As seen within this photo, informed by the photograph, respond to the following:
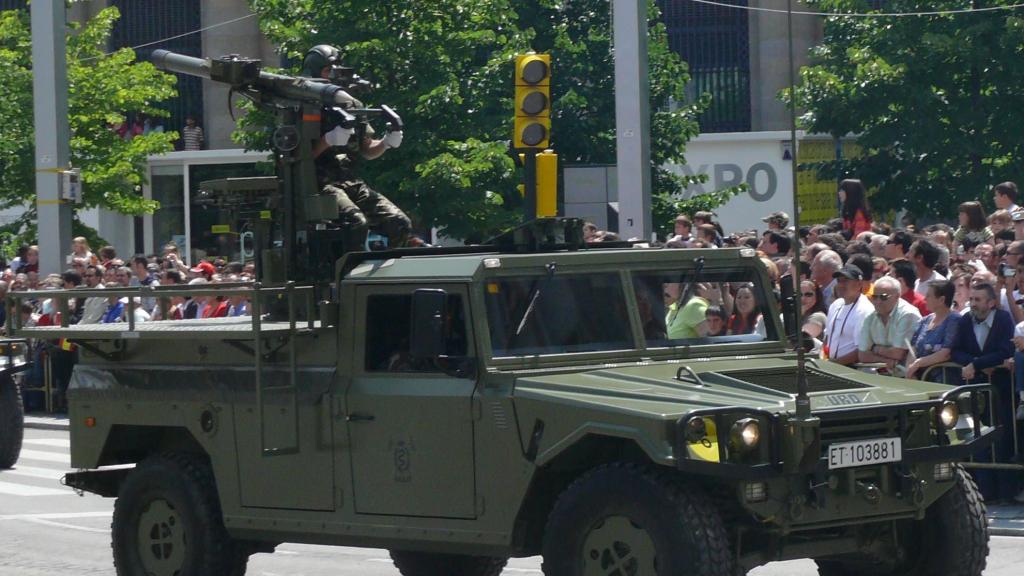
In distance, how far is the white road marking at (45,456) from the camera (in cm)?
1898

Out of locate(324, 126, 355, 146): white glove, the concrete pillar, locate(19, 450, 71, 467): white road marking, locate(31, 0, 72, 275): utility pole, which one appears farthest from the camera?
the concrete pillar

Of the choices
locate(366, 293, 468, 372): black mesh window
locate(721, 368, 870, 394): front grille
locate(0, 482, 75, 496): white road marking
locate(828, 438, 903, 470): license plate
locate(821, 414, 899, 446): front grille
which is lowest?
locate(0, 482, 75, 496): white road marking

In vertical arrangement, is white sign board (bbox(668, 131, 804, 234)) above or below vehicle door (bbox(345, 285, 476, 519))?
above

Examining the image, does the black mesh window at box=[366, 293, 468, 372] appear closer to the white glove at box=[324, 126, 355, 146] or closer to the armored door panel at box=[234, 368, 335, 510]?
the armored door panel at box=[234, 368, 335, 510]

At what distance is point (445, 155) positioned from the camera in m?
27.3

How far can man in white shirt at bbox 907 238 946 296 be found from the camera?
48.6ft

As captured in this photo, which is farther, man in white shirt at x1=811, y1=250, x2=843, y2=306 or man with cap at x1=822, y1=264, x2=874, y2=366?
man in white shirt at x1=811, y1=250, x2=843, y2=306

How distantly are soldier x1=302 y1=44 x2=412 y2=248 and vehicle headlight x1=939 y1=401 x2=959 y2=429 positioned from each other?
3.36 metres

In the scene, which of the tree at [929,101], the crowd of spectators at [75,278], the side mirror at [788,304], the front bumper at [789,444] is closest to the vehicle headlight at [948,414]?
the front bumper at [789,444]

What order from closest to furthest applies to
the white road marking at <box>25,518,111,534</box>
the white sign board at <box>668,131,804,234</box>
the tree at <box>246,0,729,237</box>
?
the white road marking at <box>25,518,111,534</box>
the tree at <box>246,0,729,237</box>
the white sign board at <box>668,131,804,234</box>

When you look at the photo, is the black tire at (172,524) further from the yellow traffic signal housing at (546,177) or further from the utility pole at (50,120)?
the utility pole at (50,120)

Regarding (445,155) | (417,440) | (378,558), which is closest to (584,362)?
(417,440)

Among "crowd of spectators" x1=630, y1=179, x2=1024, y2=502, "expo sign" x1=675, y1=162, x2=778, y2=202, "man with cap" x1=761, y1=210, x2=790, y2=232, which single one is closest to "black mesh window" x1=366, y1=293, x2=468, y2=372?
"crowd of spectators" x1=630, y1=179, x2=1024, y2=502

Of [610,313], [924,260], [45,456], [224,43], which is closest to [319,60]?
[610,313]
